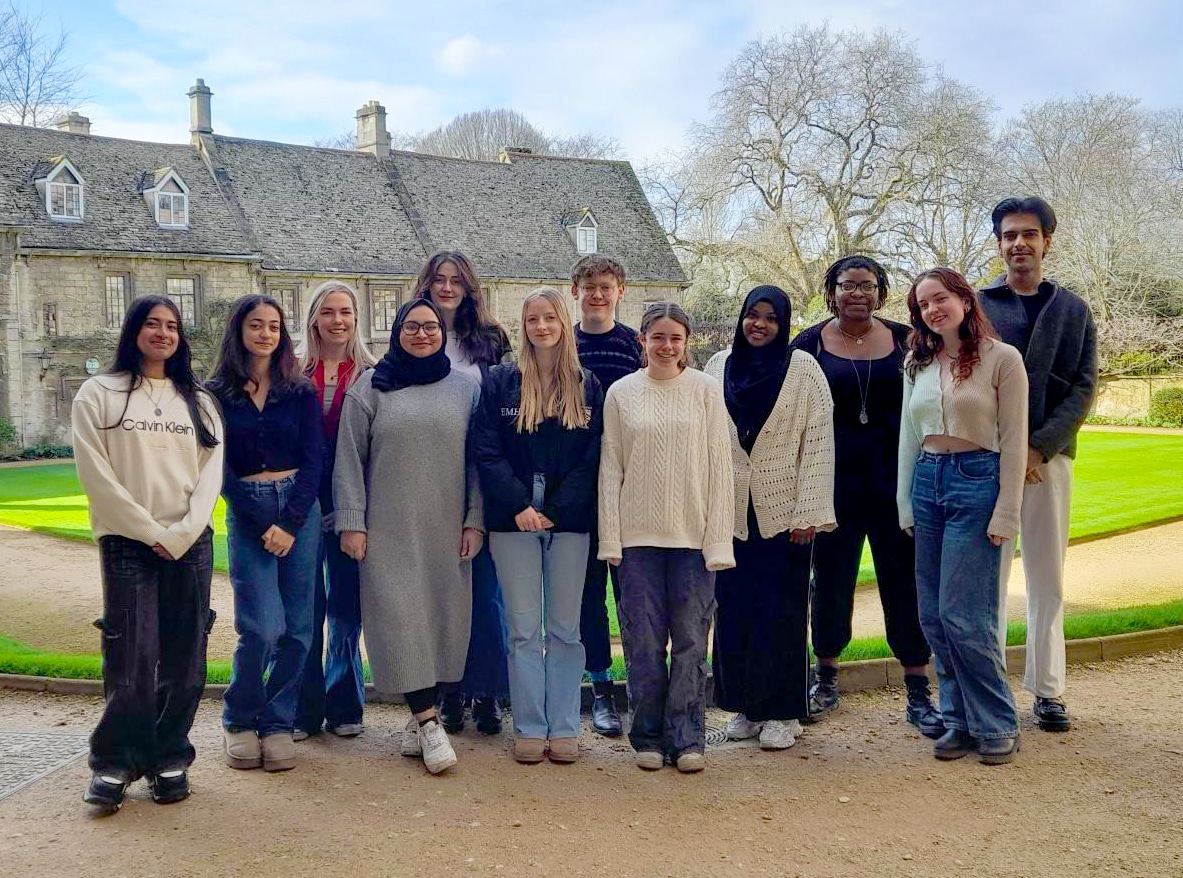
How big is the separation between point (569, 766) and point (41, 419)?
2642 centimetres

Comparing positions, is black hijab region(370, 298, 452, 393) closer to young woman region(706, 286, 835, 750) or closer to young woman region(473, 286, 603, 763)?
young woman region(473, 286, 603, 763)

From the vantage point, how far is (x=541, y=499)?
492 cm

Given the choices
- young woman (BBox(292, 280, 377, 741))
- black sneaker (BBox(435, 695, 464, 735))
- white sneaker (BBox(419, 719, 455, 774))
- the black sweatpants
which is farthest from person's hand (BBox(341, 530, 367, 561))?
the black sweatpants

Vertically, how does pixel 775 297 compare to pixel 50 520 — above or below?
above

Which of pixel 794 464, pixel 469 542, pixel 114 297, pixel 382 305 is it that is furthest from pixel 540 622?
pixel 382 305

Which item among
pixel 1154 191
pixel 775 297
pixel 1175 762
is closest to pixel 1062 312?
pixel 775 297

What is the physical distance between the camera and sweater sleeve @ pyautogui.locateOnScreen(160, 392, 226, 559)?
445 cm

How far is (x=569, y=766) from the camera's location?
4957 millimetres

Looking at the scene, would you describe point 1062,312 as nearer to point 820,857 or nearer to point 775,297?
point 775,297

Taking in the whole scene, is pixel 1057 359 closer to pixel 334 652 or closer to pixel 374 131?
pixel 334 652

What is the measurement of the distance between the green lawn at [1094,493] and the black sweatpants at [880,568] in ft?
11.4

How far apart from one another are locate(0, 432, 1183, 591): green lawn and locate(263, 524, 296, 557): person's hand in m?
4.36

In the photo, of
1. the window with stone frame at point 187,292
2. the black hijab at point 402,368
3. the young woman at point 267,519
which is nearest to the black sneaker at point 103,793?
the young woman at point 267,519

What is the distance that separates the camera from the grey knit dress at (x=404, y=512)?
16.2 ft
